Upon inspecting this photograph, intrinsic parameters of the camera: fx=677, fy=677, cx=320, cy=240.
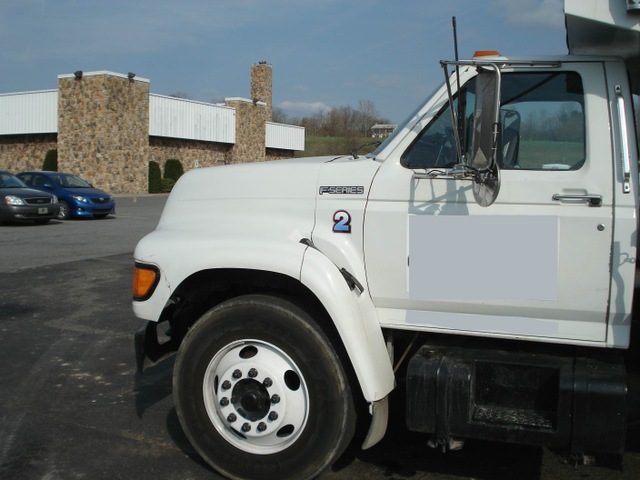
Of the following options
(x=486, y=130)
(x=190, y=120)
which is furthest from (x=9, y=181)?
(x=190, y=120)

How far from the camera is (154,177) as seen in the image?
4088 centimetres

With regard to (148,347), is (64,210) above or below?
above

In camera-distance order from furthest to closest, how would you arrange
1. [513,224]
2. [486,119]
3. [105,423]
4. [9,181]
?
[9,181], [105,423], [513,224], [486,119]

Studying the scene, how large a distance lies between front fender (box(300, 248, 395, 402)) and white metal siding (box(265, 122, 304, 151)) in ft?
164

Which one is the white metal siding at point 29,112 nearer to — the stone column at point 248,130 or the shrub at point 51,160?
the shrub at point 51,160

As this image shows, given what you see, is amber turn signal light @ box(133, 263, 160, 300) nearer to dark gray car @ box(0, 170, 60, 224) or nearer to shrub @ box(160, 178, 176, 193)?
dark gray car @ box(0, 170, 60, 224)

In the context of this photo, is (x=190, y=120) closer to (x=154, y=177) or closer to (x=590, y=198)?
(x=154, y=177)

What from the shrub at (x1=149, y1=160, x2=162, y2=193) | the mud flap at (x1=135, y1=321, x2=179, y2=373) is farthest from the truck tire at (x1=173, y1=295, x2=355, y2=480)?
the shrub at (x1=149, y1=160, x2=162, y2=193)

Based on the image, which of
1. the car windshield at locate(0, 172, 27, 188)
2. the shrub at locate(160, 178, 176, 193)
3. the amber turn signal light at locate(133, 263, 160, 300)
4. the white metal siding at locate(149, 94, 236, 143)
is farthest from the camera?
the shrub at locate(160, 178, 176, 193)

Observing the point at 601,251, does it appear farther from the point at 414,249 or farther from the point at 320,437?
the point at 320,437

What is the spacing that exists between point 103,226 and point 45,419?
15.1 m

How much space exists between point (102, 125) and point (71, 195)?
16243 millimetres

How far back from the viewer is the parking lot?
3.95 metres

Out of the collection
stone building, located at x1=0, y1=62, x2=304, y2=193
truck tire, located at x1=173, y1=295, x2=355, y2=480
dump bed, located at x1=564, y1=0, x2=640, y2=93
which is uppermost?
stone building, located at x1=0, y1=62, x2=304, y2=193
